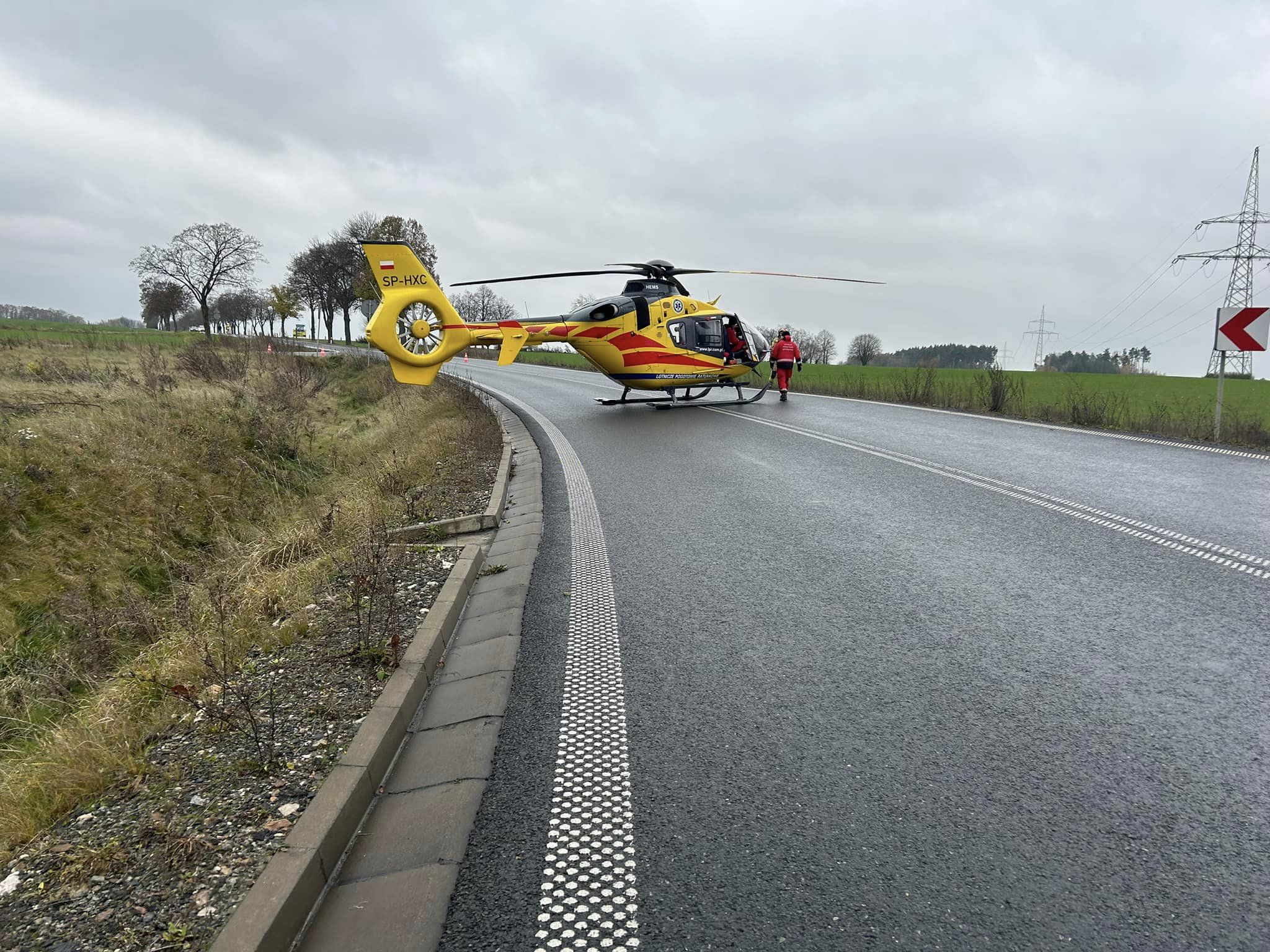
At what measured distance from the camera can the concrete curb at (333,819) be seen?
2023 mm

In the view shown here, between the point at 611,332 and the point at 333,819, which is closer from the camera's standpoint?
the point at 333,819

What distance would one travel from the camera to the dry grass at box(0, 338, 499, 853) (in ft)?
13.0

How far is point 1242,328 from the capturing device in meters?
11.5

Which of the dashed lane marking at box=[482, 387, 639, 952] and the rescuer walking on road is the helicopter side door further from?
the dashed lane marking at box=[482, 387, 639, 952]

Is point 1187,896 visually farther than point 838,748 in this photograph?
No

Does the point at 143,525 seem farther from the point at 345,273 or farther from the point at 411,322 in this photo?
the point at 345,273

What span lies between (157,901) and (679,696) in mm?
2142

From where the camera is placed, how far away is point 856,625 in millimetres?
4273

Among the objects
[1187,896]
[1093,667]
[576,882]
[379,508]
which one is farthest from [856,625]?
[379,508]

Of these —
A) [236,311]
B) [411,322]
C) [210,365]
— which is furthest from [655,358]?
[236,311]

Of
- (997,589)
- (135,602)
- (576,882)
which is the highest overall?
(997,589)

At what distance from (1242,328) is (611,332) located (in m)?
11.2

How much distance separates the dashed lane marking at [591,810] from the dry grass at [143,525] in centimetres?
181

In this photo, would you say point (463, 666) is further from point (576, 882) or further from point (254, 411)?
point (254, 411)
